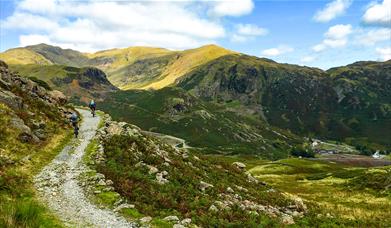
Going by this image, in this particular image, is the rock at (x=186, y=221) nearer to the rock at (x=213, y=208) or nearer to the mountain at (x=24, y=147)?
the rock at (x=213, y=208)

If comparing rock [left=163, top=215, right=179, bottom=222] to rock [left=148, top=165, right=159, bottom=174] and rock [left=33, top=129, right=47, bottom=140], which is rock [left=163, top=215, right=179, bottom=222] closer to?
rock [left=148, top=165, right=159, bottom=174]

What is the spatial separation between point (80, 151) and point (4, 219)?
28.8 metres

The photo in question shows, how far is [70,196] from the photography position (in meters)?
27.9

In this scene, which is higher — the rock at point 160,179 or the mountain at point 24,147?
the mountain at point 24,147

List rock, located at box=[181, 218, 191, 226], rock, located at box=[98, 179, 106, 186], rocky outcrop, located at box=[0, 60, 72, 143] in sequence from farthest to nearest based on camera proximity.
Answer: rocky outcrop, located at box=[0, 60, 72, 143] < rock, located at box=[98, 179, 106, 186] < rock, located at box=[181, 218, 191, 226]

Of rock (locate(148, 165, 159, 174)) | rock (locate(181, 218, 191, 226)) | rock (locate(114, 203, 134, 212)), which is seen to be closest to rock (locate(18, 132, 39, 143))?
rock (locate(148, 165, 159, 174))

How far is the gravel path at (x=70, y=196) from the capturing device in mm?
23531

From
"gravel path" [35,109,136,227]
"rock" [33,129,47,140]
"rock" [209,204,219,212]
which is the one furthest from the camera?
"rock" [33,129,47,140]

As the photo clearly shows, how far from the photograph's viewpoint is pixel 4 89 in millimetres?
55156

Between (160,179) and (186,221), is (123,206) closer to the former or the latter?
Answer: (186,221)

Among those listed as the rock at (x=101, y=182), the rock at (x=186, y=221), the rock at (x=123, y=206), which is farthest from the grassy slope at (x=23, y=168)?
the rock at (x=186, y=221)

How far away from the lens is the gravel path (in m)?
23.5

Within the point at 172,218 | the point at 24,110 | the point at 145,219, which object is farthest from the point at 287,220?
the point at 24,110

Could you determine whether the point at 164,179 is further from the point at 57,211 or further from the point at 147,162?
the point at 57,211
